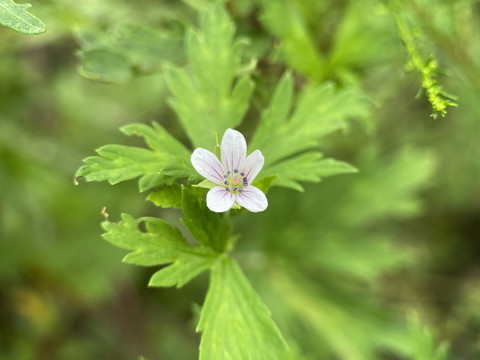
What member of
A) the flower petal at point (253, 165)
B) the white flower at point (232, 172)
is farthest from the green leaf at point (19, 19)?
Answer: the flower petal at point (253, 165)

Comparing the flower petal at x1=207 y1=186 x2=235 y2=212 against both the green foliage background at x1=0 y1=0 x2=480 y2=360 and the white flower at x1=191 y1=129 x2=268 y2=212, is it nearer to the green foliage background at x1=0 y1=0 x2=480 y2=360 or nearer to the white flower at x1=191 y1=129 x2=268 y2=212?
the white flower at x1=191 y1=129 x2=268 y2=212

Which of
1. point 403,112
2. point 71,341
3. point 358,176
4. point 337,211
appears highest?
point 403,112

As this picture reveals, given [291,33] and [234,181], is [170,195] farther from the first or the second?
[291,33]

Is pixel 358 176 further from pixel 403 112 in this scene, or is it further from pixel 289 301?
Answer: pixel 403 112

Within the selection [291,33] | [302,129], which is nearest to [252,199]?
[302,129]

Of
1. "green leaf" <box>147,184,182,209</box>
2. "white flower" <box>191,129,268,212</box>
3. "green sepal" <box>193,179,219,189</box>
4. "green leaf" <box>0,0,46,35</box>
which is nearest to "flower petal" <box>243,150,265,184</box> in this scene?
"white flower" <box>191,129,268,212</box>

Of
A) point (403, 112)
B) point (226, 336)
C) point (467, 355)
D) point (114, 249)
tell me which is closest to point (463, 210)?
point (403, 112)
